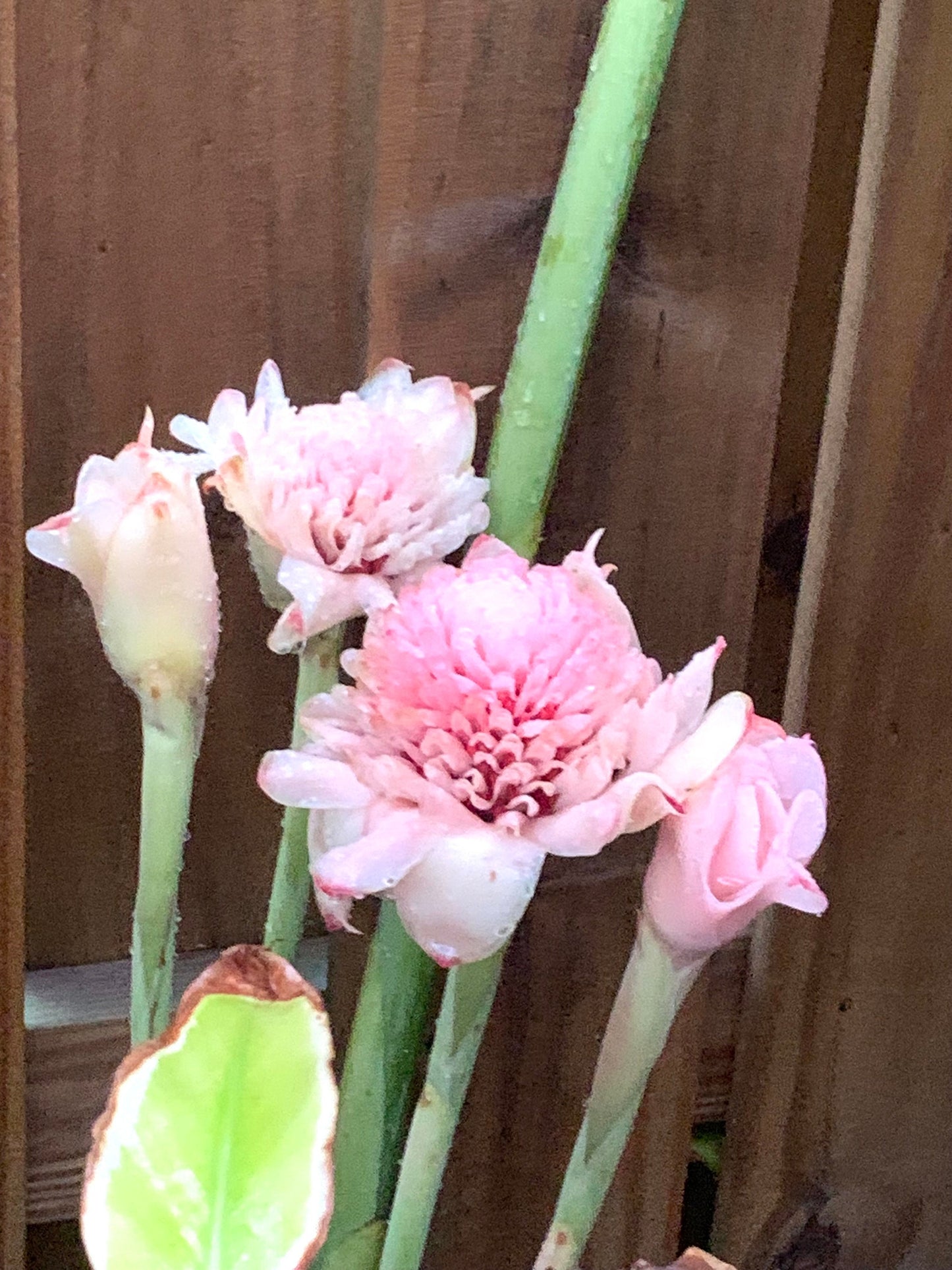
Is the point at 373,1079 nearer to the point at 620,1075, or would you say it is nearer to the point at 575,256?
the point at 620,1075

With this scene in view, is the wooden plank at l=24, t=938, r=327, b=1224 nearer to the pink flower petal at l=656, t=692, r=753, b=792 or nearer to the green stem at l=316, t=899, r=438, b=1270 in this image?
the green stem at l=316, t=899, r=438, b=1270

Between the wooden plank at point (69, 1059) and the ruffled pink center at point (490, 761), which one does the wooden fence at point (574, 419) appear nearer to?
the wooden plank at point (69, 1059)

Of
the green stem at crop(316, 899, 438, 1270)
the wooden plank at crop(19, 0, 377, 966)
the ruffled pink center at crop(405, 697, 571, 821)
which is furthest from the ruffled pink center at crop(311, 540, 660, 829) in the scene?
the wooden plank at crop(19, 0, 377, 966)

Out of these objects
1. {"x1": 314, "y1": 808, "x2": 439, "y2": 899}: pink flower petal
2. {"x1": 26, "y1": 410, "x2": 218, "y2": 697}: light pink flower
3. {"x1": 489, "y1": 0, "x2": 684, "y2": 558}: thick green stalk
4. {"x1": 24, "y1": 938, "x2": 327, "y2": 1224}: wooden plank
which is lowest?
{"x1": 24, "y1": 938, "x2": 327, "y2": 1224}: wooden plank

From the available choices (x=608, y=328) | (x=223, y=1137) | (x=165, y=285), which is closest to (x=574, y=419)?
(x=608, y=328)

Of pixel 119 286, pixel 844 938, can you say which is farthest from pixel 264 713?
pixel 844 938
